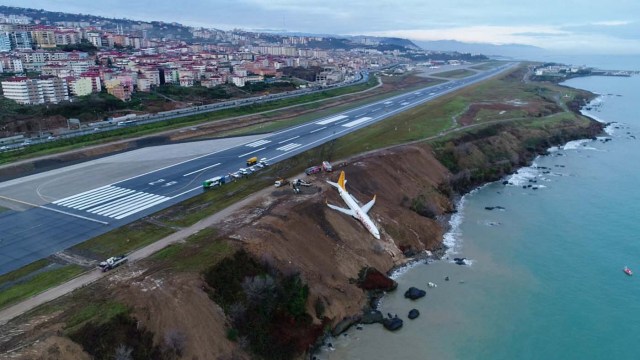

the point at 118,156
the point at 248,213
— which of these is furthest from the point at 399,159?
the point at 118,156

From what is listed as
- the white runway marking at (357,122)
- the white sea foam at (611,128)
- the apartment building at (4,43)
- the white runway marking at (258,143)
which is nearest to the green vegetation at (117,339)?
the white runway marking at (258,143)

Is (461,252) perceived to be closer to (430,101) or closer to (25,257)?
(25,257)

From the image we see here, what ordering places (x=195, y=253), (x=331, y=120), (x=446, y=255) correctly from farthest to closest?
1. (x=331, y=120)
2. (x=446, y=255)
3. (x=195, y=253)

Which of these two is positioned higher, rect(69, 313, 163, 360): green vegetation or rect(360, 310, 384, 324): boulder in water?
rect(69, 313, 163, 360): green vegetation

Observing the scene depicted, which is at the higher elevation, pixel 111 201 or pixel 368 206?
pixel 111 201

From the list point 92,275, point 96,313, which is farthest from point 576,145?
point 96,313

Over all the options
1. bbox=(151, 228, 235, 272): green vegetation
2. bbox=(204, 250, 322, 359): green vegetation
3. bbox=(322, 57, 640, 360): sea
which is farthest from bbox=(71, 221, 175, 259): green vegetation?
bbox=(322, 57, 640, 360): sea

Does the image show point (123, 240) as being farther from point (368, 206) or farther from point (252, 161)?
point (252, 161)

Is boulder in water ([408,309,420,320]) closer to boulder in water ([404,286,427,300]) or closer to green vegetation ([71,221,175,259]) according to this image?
boulder in water ([404,286,427,300])
